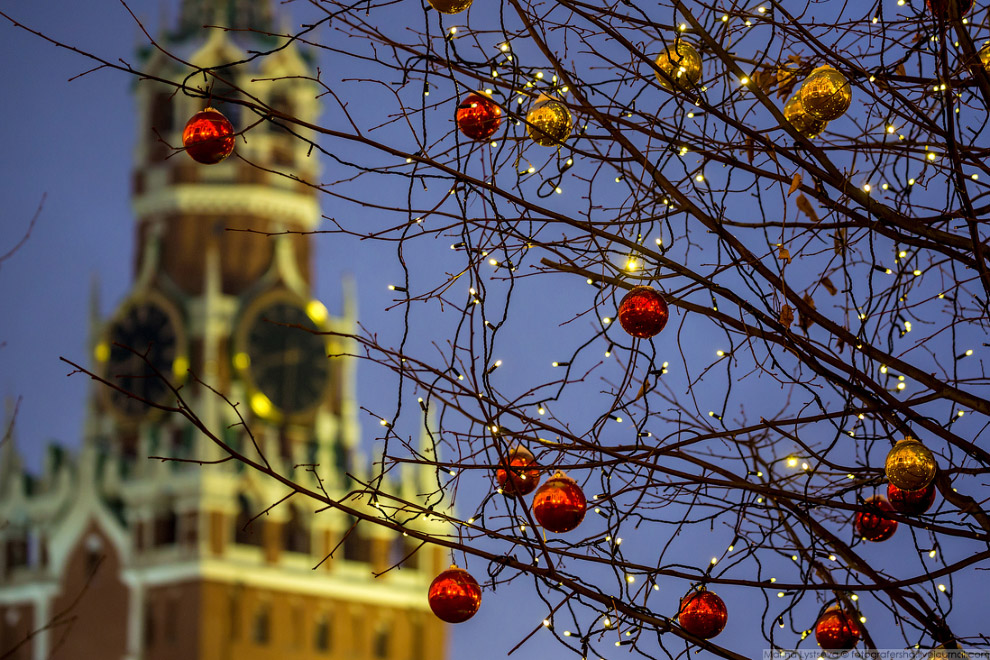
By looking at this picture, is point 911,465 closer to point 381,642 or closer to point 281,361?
point 281,361

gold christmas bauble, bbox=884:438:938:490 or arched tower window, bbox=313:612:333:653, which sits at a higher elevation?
gold christmas bauble, bbox=884:438:938:490

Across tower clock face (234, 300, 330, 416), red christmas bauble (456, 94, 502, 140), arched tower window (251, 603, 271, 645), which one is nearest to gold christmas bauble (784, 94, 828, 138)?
red christmas bauble (456, 94, 502, 140)

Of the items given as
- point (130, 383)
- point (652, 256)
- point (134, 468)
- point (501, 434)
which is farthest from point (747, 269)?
point (134, 468)

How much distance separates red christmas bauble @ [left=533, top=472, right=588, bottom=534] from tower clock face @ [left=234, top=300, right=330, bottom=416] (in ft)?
87.5

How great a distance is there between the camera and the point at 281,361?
101 feet

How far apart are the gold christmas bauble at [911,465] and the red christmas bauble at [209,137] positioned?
5.54 ft

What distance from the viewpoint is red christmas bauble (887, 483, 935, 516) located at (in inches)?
152

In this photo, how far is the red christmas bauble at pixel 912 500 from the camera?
152 inches

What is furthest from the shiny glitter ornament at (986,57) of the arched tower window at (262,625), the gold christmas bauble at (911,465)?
the arched tower window at (262,625)

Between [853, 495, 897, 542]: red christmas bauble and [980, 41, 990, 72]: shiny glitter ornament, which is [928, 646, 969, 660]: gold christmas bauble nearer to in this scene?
[853, 495, 897, 542]: red christmas bauble

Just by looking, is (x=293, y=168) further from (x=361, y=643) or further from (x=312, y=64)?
(x=361, y=643)

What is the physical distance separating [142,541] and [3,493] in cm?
309

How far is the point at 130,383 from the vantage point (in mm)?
28609

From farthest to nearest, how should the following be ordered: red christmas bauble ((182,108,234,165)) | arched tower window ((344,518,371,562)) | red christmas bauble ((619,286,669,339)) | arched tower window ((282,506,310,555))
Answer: arched tower window ((344,518,371,562))
arched tower window ((282,506,310,555))
red christmas bauble ((182,108,234,165))
red christmas bauble ((619,286,669,339))
